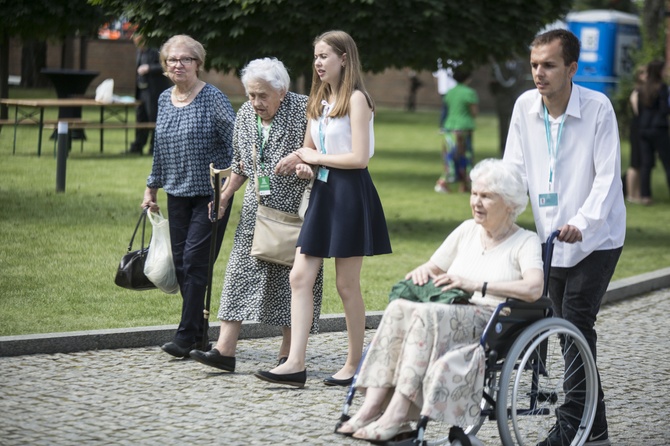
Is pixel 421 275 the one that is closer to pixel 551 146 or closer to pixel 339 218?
pixel 551 146

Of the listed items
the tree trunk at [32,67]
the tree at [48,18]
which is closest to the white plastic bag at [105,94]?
the tree at [48,18]

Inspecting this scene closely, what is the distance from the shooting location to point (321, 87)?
273 inches

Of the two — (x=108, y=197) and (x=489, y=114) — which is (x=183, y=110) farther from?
(x=489, y=114)

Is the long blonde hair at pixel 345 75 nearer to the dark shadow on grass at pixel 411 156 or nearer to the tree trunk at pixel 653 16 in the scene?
the dark shadow on grass at pixel 411 156

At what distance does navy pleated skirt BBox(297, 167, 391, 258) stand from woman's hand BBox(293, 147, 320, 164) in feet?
0.42

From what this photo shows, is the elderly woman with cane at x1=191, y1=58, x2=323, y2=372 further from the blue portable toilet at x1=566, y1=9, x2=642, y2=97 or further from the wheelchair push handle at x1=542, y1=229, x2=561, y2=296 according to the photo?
the blue portable toilet at x1=566, y1=9, x2=642, y2=97

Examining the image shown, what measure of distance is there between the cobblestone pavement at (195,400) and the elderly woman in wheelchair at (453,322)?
52 centimetres

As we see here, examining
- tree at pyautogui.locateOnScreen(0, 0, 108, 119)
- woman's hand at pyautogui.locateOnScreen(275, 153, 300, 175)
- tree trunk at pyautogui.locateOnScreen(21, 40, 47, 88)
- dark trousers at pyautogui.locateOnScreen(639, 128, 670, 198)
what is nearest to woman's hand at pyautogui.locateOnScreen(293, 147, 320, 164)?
woman's hand at pyautogui.locateOnScreen(275, 153, 300, 175)

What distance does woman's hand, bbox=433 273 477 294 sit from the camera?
5414 mm

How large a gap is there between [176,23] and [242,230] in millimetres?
5756

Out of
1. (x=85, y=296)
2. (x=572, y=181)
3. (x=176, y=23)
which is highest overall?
(x=176, y=23)

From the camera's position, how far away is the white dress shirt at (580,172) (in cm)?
579

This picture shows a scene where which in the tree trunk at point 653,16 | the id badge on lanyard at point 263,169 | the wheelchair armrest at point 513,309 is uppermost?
the tree trunk at point 653,16

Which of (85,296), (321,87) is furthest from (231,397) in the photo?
(85,296)
